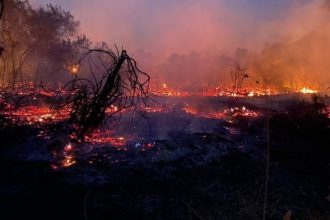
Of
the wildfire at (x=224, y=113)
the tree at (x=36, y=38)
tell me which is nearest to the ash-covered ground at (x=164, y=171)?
the wildfire at (x=224, y=113)

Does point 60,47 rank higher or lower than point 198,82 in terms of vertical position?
higher

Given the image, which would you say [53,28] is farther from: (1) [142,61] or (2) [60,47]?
(1) [142,61]

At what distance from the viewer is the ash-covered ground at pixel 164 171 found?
5.91 m

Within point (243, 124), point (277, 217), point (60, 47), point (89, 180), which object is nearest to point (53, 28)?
point (60, 47)

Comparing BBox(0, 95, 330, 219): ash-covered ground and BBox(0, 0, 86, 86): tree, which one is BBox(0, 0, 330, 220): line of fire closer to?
BBox(0, 95, 330, 219): ash-covered ground

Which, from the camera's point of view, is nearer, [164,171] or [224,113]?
[164,171]

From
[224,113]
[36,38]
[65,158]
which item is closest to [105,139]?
[65,158]

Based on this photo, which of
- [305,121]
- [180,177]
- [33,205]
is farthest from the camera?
[305,121]

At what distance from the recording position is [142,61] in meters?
41.2

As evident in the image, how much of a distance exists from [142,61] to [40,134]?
1293 inches

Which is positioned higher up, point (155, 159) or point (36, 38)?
point (36, 38)

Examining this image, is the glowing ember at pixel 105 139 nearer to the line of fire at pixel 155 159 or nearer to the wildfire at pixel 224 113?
the line of fire at pixel 155 159

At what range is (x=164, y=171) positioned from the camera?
7449mm

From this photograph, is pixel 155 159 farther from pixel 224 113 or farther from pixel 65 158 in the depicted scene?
pixel 224 113
